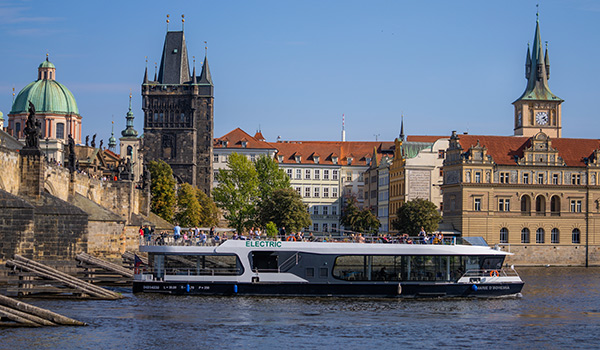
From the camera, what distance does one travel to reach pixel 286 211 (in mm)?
108875

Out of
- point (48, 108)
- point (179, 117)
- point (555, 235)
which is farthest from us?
point (48, 108)

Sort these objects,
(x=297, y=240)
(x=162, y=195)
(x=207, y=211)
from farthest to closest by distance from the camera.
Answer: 1. (x=207, y=211)
2. (x=162, y=195)
3. (x=297, y=240)

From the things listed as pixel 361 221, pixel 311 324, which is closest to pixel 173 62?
pixel 361 221

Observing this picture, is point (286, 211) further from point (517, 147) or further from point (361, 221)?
point (517, 147)

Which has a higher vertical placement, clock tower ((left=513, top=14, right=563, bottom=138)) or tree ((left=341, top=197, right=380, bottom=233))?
clock tower ((left=513, top=14, right=563, bottom=138))

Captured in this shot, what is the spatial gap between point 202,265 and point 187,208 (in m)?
60.6

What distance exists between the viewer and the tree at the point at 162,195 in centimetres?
10425

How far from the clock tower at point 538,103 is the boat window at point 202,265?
286 feet

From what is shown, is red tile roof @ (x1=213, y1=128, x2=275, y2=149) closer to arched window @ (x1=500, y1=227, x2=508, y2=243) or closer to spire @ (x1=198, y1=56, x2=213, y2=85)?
spire @ (x1=198, y1=56, x2=213, y2=85)

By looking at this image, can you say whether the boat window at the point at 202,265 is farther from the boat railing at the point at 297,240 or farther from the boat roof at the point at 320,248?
the boat railing at the point at 297,240

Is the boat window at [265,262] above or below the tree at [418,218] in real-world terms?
below

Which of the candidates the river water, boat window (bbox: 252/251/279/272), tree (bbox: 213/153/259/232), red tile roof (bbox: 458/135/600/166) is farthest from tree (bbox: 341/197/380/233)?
boat window (bbox: 252/251/279/272)

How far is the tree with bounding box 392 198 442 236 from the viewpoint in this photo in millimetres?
107625

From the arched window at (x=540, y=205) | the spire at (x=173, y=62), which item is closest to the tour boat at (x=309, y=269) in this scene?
the arched window at (x=540, y=205)
